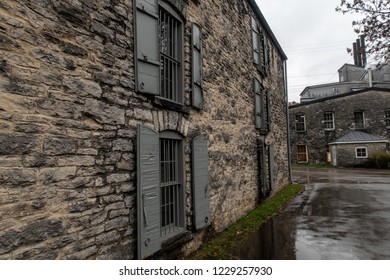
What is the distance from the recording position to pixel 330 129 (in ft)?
90.5

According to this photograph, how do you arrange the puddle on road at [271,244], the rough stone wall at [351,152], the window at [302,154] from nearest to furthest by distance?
the puddle on road at [271,244] → the rough stone wall at [351,152] → the window at [302,154]

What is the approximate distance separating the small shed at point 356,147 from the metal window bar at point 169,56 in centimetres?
2393

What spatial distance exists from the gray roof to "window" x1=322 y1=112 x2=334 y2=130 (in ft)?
6.49

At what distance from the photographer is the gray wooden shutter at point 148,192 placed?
3949 mm

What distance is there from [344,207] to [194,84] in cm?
676

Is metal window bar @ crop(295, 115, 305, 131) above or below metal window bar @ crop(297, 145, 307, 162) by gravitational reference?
above

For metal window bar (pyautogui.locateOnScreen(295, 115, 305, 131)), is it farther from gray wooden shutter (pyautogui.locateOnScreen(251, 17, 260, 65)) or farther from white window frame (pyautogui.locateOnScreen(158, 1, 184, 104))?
white window frame (pyautogui.locateOnScreen(158, 1, 184, 104))

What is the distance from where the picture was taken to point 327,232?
655cm

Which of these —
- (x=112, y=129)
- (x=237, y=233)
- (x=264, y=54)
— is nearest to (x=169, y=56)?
(x=112, y=129)

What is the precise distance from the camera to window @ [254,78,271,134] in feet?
31.9

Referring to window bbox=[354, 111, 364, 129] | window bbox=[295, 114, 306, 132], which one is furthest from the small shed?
window bbox=[295, 114, 306, 132]

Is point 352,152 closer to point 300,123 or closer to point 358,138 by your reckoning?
point 358,138

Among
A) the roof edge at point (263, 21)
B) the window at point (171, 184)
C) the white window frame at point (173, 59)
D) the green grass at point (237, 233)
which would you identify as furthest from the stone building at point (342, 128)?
the window at point (171, 184)

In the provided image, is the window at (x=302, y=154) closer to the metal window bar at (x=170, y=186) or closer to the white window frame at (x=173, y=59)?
the white window frame at (x=173, y=59)
